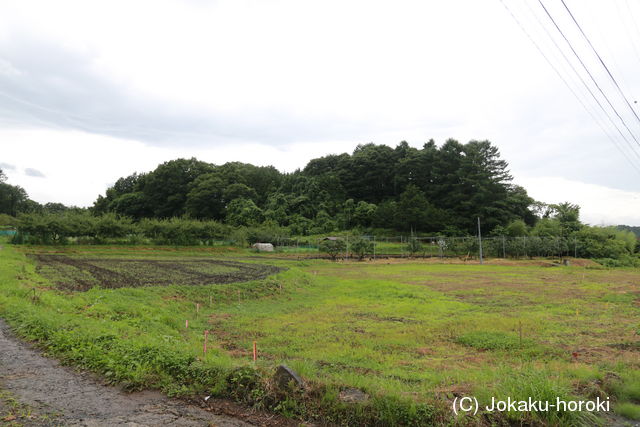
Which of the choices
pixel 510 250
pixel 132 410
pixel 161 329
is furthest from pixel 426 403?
pixel 510 250

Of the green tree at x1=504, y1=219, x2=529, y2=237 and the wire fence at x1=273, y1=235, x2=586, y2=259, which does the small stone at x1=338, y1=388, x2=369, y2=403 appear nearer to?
the wire fence at x1=273, y1=235, x2=586, y2=259

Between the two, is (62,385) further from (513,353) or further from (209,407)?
(513,353)

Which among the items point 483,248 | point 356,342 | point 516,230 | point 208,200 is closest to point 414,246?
point 483,248

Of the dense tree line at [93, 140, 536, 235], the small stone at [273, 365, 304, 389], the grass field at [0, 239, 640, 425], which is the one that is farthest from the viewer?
the dense tree line at [93, 140, 536, 235]

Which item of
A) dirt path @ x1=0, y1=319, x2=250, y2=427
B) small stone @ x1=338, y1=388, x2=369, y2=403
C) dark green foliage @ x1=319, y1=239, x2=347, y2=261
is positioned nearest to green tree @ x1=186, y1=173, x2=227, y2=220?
dark green foliage @ x1=319, y1=239, x2=347, y2=261

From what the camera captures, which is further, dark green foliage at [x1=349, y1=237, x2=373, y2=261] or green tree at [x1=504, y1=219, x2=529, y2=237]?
green tree at [x1=504, y1=219, x2=529, y2=237]

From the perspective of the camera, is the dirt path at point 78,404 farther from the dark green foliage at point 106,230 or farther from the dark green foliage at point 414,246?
the dark green foliage at point 414,246

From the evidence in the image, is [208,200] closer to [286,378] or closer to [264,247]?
[264,247]

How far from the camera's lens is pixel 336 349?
9133 mm

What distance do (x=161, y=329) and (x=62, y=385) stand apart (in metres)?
4.63

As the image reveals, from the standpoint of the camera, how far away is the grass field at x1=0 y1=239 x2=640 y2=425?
5430 mm

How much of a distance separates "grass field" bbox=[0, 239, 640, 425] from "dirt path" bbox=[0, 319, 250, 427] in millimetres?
364

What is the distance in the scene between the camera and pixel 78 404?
18.1ft

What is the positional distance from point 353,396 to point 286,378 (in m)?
0.98
